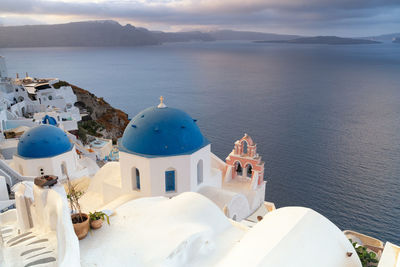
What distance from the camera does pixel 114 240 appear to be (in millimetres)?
7664

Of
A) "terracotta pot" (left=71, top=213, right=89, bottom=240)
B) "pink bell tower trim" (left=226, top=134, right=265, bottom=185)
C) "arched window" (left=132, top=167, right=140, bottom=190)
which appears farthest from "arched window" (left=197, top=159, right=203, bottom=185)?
"terracotta pot" (left=71, top=213, right=89, bottom=240)

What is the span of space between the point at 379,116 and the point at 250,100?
26.8 metres

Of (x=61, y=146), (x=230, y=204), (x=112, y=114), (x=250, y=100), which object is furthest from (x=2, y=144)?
(x=250, y=100)

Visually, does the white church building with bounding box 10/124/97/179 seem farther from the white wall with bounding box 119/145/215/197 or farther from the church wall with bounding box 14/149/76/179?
the white wall with bounding box 119/145/215/197

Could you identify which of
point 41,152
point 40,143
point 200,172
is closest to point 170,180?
point 200,172

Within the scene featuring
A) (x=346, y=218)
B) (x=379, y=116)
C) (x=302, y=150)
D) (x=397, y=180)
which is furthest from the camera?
(x=379, y=116)

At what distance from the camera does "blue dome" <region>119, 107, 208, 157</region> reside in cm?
1370

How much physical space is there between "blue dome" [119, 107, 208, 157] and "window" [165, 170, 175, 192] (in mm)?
1130

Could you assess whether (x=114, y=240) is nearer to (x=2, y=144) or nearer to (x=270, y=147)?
(x=2, y=144)

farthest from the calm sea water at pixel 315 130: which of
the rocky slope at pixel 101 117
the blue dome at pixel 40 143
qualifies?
the blue dome at pixel 40 143

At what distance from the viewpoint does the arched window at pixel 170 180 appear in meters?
14.2

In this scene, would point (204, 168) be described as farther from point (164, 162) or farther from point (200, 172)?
point (164, 162)

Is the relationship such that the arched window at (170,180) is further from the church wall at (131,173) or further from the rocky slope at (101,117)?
the rocky slope at (101,117)

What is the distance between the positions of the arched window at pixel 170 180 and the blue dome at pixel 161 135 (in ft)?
3.53
